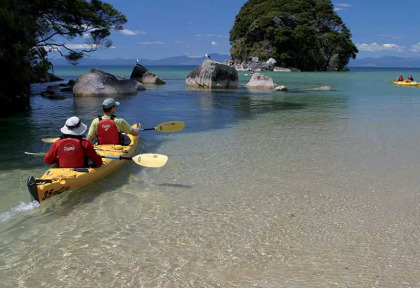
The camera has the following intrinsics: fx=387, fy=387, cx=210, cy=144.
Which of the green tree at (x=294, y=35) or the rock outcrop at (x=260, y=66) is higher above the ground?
the green tree at (x=294, y=35)

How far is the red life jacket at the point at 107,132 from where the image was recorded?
8445 mm

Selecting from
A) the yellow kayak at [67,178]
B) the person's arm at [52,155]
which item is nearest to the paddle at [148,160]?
the yellow kayak at [67,178]

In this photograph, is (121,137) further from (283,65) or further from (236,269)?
(283,65)

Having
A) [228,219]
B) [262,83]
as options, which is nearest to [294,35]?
[262,83]

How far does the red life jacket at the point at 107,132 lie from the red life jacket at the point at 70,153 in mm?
1552

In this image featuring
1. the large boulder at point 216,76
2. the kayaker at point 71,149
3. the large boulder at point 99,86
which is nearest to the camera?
the kayaker at point 71,149


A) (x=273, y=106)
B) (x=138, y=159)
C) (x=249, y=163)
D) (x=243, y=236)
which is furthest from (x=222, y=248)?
(x=273, y=106)

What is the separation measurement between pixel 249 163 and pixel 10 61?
1264 centimetres

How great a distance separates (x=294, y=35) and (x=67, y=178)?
9855 cm

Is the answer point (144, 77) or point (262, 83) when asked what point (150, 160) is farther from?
point (144, 77)

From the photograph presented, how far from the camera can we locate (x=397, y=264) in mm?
4707

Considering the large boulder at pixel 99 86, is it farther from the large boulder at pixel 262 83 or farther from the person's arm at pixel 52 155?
the person's arm at pixel 52 155

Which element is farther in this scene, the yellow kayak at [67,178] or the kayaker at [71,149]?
the kayaker at [71,149]

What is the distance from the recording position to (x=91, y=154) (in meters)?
7.04
